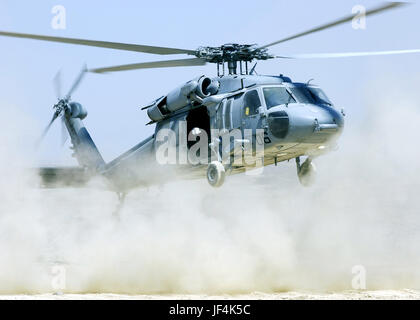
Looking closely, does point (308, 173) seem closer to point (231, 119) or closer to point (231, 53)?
point (231, 119)

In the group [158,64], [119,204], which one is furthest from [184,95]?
[119,204]

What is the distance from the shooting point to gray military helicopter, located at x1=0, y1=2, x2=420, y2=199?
1280 cm

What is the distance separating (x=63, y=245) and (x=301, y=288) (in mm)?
6401

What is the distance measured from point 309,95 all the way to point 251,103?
112cm

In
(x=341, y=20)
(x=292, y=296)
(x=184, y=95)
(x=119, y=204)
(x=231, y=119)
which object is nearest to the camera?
(x=341, y=20)

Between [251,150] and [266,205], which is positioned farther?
[266,205]

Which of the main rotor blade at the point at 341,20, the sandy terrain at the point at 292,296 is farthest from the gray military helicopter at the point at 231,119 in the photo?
the sandy terrain at the point at 292,296

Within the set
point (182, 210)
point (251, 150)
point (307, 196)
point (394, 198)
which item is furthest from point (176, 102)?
point (394, 198)

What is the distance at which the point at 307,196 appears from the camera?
1853 cm

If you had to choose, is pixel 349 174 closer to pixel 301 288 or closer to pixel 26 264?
pixel 301 288

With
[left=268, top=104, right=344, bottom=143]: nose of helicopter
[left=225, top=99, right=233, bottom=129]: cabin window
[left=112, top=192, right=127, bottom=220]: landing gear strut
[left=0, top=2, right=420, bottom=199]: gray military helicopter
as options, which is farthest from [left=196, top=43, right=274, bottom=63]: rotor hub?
[left=112, top=192, right=127, bottom=220]: landing gear strut

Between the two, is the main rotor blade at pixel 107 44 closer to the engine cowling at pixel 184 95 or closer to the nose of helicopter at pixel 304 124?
→ the engine cowling at pixel 184 95

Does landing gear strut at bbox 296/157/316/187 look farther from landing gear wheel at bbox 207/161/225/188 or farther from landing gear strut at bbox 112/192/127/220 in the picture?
landing gear strut at bbox 112/192/127/220

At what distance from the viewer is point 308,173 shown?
14.4m
